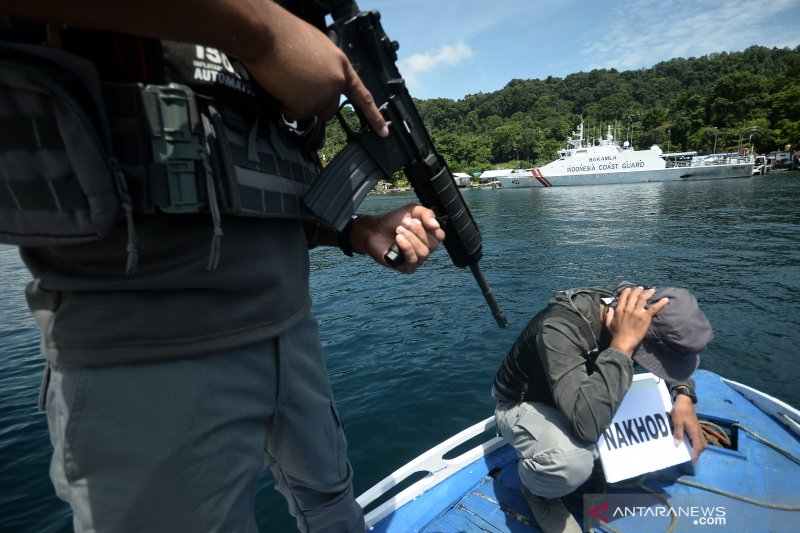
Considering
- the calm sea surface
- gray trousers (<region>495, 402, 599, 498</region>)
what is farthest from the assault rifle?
the calm sea surface

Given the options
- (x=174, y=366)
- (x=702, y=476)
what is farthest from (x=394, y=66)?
(x=702, y=476)

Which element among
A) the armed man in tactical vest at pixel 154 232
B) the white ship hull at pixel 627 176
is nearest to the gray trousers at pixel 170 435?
the armed man in tactical vest at pixel 154 232

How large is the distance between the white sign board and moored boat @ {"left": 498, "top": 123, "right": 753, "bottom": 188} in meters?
52.3

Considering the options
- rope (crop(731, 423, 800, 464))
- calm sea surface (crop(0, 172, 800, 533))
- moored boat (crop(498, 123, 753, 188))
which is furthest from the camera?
moored boat (crop(498, 123, 753, 188))

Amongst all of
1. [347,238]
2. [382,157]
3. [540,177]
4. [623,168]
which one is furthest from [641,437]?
[623,168]

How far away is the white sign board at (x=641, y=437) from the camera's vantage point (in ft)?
9.59

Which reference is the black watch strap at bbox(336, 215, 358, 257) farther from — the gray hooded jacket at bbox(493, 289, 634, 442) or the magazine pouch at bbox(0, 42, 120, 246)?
the gray hooded jacket at bbox(493, 289, 634, 442)

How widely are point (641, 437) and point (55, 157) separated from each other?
3764mm

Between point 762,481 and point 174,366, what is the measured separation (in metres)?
4.16

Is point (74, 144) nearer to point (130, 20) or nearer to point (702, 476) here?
point (130, 20)

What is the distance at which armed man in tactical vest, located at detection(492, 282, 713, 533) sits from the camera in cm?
264

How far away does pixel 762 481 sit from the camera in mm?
3023

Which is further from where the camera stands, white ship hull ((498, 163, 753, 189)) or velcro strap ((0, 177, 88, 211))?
white ship hull ((498, 163, 753, 189))

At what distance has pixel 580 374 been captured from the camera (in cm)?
274
